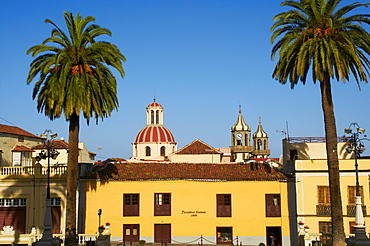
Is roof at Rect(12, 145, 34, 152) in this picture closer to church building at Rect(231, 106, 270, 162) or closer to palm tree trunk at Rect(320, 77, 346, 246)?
church building at Rect(231, 106, 270, 162)

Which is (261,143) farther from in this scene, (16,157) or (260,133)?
(16,157)

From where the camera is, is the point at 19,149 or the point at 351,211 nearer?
the point at 351,211

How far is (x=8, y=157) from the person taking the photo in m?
45.9

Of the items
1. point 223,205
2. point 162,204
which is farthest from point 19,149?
point 223,205

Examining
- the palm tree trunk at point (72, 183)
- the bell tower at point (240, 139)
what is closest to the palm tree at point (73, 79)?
the palm tree trunk at point (72, 183)

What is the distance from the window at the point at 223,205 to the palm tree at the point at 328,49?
12.9 m

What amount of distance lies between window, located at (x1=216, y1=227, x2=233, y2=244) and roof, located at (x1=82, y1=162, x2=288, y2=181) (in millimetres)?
3710

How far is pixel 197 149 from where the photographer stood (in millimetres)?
51219

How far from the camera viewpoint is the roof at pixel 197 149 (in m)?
50.9

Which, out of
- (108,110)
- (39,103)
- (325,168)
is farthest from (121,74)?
(325,168)

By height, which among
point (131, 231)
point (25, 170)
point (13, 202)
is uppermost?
point (25, 170)

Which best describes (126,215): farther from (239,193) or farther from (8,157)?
(8,157)

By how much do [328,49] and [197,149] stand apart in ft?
90.8

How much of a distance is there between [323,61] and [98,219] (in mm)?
20563
